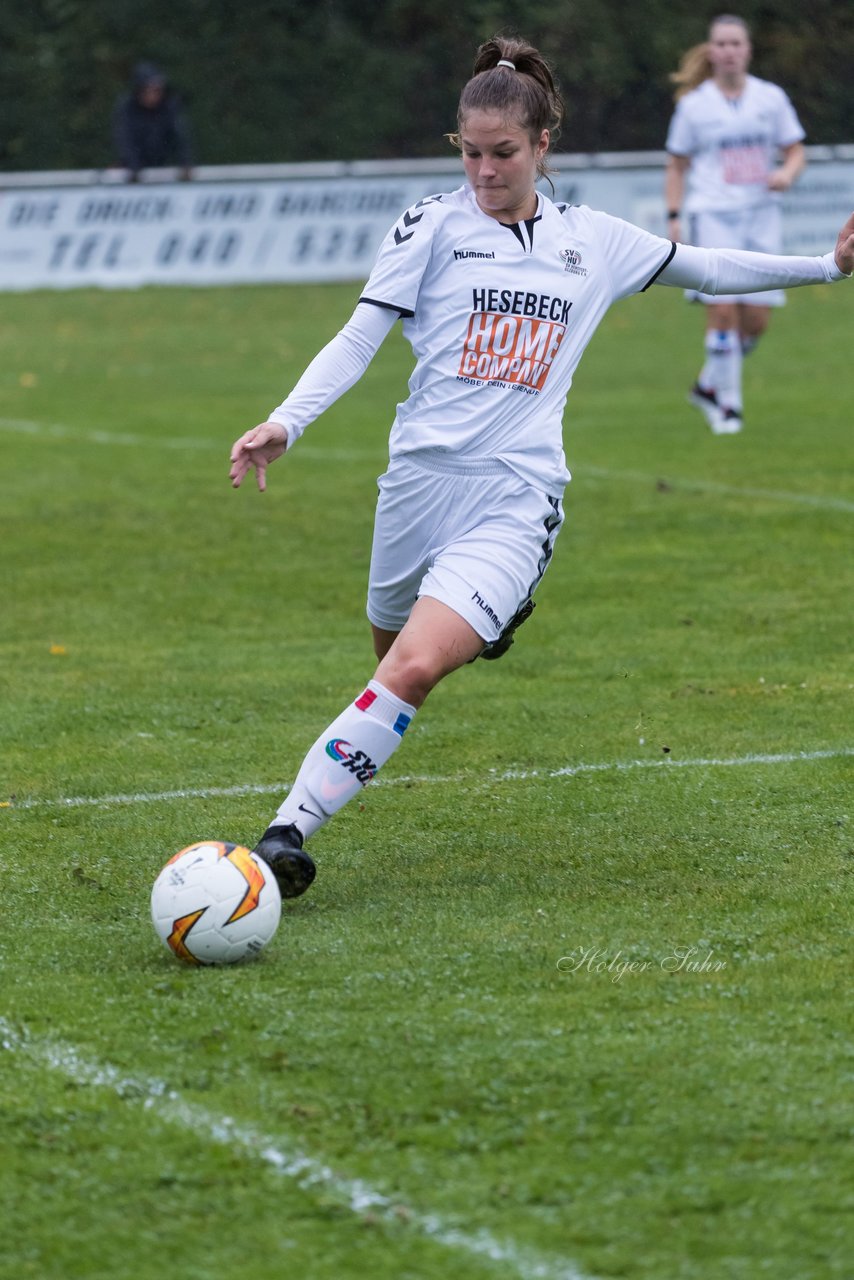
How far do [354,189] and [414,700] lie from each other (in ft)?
67.2

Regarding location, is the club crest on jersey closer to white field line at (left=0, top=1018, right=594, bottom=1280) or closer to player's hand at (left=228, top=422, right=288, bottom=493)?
player's hand at (left=228, top=422, right=288, bottom=493)

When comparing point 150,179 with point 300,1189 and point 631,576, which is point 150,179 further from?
point 300,1189

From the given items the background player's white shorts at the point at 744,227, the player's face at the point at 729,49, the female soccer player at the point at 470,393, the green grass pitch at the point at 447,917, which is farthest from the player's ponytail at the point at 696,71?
the female soccer player at the point at 470,393

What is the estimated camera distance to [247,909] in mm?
4270

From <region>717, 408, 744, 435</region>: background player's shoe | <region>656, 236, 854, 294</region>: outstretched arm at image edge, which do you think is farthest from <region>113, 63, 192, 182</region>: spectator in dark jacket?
<region>656, 236, 854, 294</region>: outstretched arm at image edge

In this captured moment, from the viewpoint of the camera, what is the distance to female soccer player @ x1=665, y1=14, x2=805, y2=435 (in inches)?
530

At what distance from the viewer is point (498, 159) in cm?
487

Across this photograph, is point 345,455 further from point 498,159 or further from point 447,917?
point 447,917

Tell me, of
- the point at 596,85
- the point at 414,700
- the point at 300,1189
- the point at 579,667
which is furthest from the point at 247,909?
the point at 596,85

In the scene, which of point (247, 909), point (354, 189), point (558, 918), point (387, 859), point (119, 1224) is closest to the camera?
point (119, 1224)

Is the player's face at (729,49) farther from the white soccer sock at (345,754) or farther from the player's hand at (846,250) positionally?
the white soccer sock at (345,754)

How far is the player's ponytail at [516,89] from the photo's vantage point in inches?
190

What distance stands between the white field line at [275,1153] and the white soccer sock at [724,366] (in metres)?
9.80

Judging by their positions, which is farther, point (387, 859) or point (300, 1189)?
point (387, 859)
